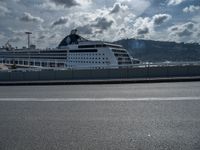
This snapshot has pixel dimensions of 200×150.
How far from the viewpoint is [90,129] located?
18.5 feet

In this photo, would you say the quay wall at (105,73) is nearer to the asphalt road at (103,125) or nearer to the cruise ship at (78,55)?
the asphalt road at (103,125)

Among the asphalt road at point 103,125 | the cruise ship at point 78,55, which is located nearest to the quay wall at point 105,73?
the asphalt road at point 103,125

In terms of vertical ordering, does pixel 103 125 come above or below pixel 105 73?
below

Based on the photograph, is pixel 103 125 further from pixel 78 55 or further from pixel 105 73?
pixel 78 55

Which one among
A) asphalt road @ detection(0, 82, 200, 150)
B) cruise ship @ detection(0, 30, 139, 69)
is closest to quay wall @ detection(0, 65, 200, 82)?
asphalt road @ detection(0, 82, 200, 150)

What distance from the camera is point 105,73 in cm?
1967

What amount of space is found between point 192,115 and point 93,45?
148 ft

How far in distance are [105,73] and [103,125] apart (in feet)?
45.4

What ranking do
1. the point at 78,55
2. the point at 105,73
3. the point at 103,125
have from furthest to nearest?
1. the point at 78,55
2. the point at 105,73
3. the point at 103,125

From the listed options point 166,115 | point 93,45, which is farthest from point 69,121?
point 93,45

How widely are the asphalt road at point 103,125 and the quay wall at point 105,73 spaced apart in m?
10.2

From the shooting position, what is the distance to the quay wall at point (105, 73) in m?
18.7

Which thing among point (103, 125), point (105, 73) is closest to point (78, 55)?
point (105, 73)

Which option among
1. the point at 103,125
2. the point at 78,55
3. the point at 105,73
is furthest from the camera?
the point at 78,55
